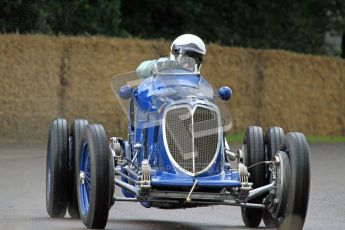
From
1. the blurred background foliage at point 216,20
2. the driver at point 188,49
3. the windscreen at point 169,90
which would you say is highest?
the blurred background foliage at point 216,20

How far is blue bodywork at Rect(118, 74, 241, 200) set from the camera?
1046cm

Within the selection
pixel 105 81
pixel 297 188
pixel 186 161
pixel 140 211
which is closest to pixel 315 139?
pixel 105 81

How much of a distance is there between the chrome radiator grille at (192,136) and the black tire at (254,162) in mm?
802

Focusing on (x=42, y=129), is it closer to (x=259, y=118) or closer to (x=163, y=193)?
(x=259, y=118)

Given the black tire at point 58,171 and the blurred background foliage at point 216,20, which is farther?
the blurred background foliage at point 216,20

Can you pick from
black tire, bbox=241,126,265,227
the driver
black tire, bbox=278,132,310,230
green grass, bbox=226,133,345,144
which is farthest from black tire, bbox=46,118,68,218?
green grass, bbox=226,133,345,144

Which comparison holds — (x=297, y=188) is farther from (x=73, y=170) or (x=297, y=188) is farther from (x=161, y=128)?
(x=73, y=170)

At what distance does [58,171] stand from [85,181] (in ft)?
2.34

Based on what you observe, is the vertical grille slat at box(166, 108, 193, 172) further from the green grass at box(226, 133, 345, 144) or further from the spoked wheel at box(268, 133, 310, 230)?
the green grass at box(226, 133, 345, 144)

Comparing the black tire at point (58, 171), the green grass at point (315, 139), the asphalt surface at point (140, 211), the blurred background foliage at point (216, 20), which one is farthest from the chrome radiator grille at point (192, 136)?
the blurred background foliage at point (216, 20)

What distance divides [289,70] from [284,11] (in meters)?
7.88

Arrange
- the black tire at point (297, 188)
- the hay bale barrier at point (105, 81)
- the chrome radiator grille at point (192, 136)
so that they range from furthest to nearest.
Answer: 1. the hay bale barrier at point (105, 81)
2. the chrome radiator grille at point (192, 136)
3. the black tire at point (297, 188)

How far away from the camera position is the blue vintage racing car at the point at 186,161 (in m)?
10.4

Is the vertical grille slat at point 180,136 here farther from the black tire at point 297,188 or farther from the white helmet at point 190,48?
the white helmet at point 190,48
